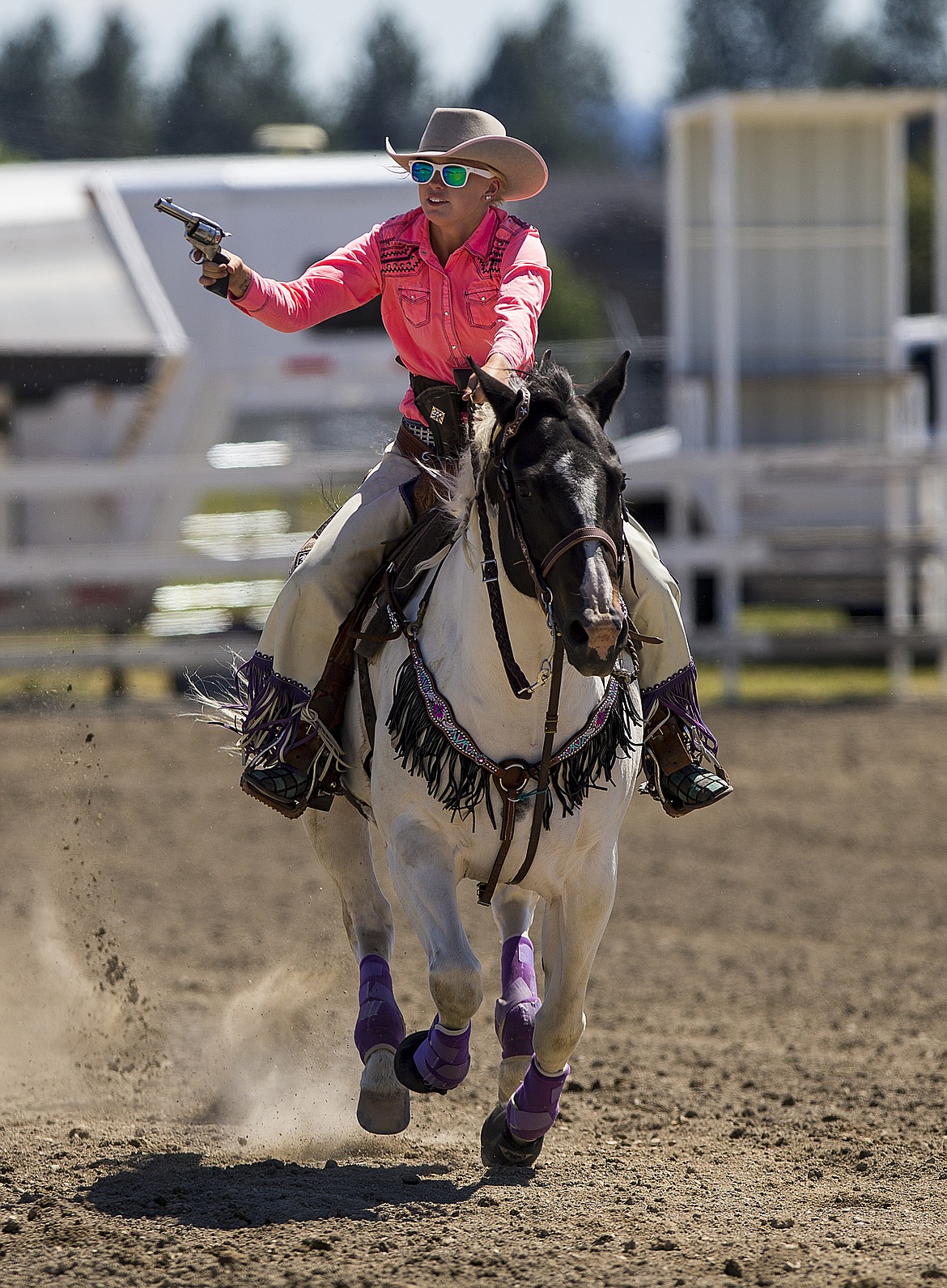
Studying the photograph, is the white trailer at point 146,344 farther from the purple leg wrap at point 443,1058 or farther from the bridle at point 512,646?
the bridle at point 512,646

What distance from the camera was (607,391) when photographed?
148 inches

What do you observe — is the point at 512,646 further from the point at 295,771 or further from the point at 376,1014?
the point at 376,1014

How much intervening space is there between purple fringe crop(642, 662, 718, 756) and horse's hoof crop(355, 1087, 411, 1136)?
1180 mm

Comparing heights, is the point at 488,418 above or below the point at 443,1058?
above

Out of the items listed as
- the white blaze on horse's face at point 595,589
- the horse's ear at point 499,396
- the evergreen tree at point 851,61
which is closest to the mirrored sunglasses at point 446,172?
the horse's ear at point 499,396

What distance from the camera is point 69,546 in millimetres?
14328

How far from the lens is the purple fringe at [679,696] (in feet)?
14.6

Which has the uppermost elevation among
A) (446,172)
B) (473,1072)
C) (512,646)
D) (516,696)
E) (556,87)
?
(556,87)

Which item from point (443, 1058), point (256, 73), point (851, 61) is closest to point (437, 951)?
point (443, 1058)

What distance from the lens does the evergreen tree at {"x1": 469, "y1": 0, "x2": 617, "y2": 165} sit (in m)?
67.6

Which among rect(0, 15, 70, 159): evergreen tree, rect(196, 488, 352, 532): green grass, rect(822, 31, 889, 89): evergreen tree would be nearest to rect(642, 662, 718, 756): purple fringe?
rect(196, 488, 352, 532): green grass

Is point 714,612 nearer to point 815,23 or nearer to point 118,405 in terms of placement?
point 118,405

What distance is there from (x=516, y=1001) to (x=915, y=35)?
78.5 metres

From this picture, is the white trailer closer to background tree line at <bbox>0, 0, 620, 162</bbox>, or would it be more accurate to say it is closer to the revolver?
the revolver
